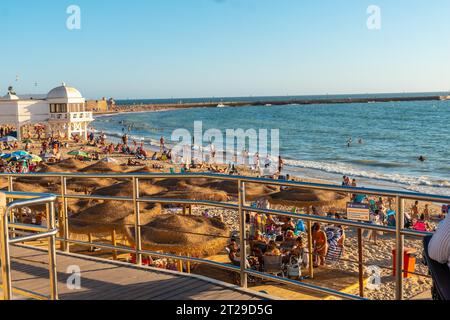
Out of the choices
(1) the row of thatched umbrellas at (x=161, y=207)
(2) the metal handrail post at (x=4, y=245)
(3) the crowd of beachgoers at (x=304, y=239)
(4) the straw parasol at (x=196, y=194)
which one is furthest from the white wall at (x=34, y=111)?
(2) the metal handrail post at (x=4, y=245)

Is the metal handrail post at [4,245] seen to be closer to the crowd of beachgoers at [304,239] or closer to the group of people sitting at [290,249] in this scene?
the crowd of beachgoers at [304,239]

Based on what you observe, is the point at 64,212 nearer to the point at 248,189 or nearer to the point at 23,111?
the point at 248,189

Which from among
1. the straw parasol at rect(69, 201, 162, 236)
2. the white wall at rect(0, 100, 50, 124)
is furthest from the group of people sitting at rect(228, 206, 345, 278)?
the white wall at rect(0, 100, 50, 124)

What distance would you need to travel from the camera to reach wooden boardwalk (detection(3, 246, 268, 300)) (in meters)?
4.04

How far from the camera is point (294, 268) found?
30.4 feet

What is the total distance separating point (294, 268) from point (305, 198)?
264 centimetres

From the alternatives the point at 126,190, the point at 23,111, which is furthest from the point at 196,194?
the point at 23,111

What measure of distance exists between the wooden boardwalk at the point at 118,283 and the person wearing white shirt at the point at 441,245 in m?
1.88

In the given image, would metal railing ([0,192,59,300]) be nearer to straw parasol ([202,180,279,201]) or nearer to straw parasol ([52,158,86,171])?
straw parasol ([202,180,279,201])

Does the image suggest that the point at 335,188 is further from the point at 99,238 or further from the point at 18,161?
the point at 18,161

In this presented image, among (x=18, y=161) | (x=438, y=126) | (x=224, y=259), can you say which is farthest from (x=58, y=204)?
(x=438, y=126)

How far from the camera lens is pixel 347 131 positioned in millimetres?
67625

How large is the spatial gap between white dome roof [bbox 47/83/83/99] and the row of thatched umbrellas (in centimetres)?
3403
